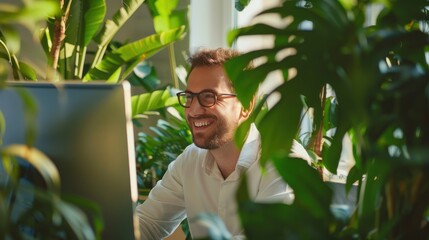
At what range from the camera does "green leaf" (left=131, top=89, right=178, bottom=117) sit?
3104 mm

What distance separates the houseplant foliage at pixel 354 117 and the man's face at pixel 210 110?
941mm

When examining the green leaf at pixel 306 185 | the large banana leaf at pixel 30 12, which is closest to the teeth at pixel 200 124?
the green leaf at pixel 306 185

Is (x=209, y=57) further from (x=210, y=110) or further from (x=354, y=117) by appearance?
(x=354, y=117)

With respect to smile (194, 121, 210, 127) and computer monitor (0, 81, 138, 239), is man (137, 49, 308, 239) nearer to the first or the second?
smile (194, 121, 210, 127)

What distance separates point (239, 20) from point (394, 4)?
253 cm

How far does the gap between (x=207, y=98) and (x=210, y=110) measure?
1.5 inches

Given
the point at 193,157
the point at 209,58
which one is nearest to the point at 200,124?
the point at 193,157

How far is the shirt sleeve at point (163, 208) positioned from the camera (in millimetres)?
2109

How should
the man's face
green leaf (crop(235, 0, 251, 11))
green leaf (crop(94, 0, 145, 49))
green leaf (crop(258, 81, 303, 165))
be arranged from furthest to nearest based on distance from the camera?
1. green leaf (crop(94, 0, 145, 49))
2. green leaf (crop(235, 0, 251, 11))
3. the man's face
4. green leaf (crop(258, 81, 303, 165))

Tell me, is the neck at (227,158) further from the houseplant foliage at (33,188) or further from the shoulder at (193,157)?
the houseplant foliage at (33,188)

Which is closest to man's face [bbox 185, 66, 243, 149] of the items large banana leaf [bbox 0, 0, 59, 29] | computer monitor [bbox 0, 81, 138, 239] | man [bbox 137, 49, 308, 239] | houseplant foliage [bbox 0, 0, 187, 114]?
man [bbox 137, 49, 308, 239]

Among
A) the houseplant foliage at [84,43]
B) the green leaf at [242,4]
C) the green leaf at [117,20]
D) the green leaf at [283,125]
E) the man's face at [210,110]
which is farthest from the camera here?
the green leaf at [117,20]

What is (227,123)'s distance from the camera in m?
2.28

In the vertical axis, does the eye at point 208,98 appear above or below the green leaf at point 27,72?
below
